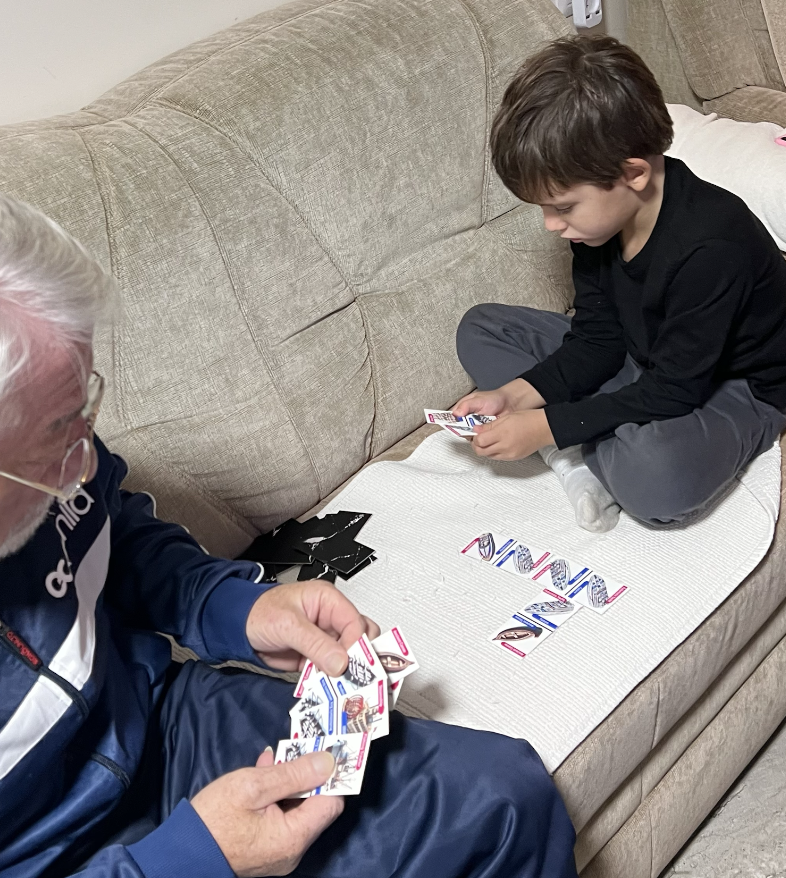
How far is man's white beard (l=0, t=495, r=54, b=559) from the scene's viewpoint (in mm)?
1007

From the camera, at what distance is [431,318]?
2.02m

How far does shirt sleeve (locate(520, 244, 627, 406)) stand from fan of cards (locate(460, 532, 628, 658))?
403 millimetres

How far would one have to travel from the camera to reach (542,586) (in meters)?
1.61

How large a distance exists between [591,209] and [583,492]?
49 centimetres

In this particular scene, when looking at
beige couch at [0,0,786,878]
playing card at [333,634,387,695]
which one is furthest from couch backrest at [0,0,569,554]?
playing card at [333,634,387,695]

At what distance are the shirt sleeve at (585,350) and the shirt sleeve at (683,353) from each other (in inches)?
5.1

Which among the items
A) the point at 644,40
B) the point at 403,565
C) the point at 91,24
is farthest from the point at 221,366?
the point at 644,40

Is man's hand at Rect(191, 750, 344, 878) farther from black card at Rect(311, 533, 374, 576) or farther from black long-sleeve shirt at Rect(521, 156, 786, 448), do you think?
black long-sleeve shirt at Rect(521, 156, 786, 448)

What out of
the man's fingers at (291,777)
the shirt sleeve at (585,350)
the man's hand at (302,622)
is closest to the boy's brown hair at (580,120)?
the shirt sleeve at (585,350)

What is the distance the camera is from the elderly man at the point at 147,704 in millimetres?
979

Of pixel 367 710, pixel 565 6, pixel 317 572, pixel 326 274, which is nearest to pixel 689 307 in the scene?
pixel 326 274

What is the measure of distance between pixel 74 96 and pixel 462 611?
123cm

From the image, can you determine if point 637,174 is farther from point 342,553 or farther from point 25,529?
point 25,529

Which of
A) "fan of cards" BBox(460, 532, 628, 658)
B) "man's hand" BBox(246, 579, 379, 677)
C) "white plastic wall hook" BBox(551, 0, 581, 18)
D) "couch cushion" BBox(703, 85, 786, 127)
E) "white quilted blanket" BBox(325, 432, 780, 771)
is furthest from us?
"white plastic wall hook" BBox(551, 0, 581, 18)
